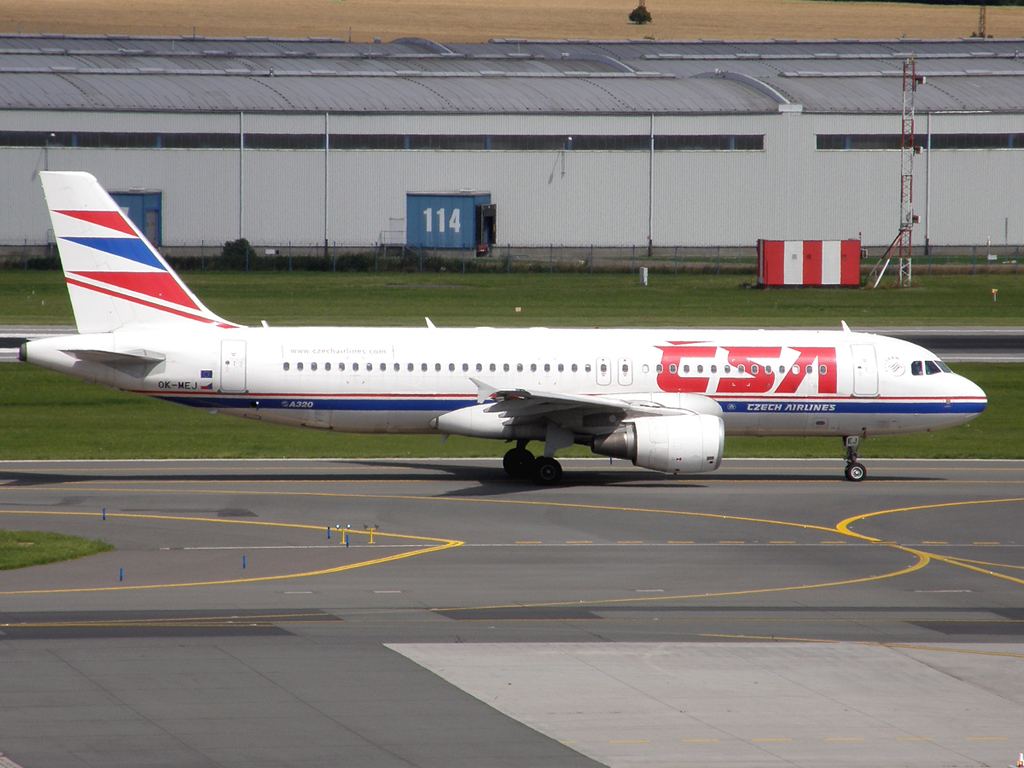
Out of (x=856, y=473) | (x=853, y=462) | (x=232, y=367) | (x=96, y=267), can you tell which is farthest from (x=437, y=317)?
(x=856, y=473)

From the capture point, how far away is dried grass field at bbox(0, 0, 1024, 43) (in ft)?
509

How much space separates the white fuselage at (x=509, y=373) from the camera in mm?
34188

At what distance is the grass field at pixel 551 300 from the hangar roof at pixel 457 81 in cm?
1420

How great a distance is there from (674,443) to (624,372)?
3121 mm

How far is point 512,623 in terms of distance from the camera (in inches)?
838

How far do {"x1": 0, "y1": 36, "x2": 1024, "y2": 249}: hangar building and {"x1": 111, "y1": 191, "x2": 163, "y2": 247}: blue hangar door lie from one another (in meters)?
0.15

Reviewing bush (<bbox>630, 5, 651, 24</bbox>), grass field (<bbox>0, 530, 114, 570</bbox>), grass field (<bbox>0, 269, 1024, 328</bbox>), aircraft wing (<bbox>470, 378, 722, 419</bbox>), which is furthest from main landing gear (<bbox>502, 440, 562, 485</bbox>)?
bush (<bbox>630, 5, 651, 24</bbox>)

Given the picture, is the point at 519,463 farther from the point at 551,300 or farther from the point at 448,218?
the point at 448,218

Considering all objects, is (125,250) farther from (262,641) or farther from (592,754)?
(592,754)

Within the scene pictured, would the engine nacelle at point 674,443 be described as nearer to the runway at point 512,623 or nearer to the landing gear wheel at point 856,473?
the runway at point 512,623

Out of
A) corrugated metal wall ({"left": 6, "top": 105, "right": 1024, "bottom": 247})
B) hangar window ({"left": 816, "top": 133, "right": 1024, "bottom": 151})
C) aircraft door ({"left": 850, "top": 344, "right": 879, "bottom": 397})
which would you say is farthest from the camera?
hangar window ({"left": 816, "top": 133, "right": 1024, "bottom": 151})

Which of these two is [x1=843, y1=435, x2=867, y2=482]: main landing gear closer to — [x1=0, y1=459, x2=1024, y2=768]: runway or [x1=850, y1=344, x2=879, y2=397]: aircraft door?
[x1=0, y1=459, x2=1024, y2=768]: runway

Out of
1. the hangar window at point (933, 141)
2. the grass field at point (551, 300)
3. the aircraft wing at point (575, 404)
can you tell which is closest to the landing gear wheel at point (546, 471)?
the aircraft wing at point (575, 404)

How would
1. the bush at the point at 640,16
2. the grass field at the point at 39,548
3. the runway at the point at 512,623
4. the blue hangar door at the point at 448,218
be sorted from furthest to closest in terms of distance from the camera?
the bush at the point at 640,16
the blue hangar door at the point at 448,218
the grass field at the point at 39,548
the runway at the point at 512,623
